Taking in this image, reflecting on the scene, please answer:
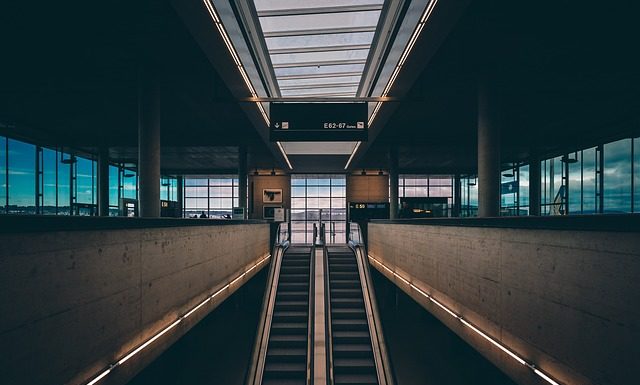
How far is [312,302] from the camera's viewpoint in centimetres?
1134

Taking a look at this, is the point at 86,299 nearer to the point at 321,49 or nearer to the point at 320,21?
the point at 320,21

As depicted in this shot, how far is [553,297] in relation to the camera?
394 centimetres

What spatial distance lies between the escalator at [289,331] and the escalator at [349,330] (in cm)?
77

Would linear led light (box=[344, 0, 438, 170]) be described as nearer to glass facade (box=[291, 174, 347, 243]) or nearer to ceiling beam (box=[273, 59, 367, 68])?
ceiling beam (box=[273, 59, 367, 68])

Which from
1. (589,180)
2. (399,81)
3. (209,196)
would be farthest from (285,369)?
(209,196)

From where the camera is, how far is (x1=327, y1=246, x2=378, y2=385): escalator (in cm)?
907

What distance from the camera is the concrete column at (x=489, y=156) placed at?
32.7 feet

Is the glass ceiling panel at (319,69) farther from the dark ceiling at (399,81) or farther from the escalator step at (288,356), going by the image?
the escalator step at (288,356)

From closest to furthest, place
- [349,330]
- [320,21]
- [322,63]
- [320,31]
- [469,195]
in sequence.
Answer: [320,21]
[320,31]
[349,330]
[322,63]
[469,195]

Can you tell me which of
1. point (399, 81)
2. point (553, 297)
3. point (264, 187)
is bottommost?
point (553, 297)

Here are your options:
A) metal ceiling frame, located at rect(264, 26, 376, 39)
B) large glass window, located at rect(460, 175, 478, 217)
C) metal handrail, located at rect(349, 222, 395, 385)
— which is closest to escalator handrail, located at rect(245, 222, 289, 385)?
metal handrail, located at rect(349, 222, 395, 385)

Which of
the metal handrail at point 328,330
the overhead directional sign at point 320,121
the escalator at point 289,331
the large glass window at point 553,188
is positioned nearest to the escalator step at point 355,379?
the metal handrail at point 328,330

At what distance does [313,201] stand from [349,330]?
22.3 metres

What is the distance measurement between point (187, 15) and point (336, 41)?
402cm
